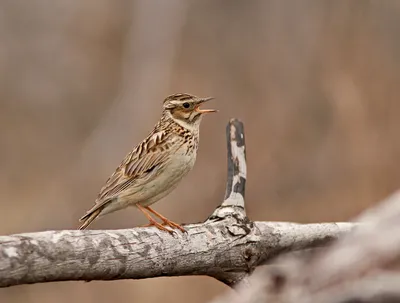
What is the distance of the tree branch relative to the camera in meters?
3.39

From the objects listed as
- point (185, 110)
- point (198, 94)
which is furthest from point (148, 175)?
point (198, 94)

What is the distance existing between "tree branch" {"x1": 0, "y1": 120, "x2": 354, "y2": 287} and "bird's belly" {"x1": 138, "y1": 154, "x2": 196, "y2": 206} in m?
0.27

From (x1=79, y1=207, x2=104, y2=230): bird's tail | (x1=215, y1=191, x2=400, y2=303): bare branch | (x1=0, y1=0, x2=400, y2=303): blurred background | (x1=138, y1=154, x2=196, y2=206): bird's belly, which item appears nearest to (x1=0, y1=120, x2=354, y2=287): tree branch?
(x1=138, y1=154, x2=196, y2=206): bird's belly

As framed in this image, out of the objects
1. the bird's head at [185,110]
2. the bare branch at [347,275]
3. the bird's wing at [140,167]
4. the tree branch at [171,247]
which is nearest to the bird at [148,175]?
the bird's wing at [140,167]

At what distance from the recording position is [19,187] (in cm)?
1091

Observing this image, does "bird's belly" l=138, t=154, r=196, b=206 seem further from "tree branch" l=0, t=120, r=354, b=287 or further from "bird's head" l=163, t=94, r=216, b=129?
"bird's head" l=163, t=94, r=216, b=129

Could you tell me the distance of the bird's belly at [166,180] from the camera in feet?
16.8

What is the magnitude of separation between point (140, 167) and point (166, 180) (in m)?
0.18

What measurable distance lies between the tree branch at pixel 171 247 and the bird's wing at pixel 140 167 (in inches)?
14.4

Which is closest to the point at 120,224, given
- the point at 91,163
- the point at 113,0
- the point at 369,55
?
the point at 91,163

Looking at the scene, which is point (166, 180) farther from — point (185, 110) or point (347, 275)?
point (347, 275)

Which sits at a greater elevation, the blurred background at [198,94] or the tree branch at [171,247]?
the blurred background at [198,94]

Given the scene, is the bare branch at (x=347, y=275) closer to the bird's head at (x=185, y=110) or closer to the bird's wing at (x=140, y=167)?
the bird's wing at (x=140, y=167)

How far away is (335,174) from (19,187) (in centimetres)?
376
